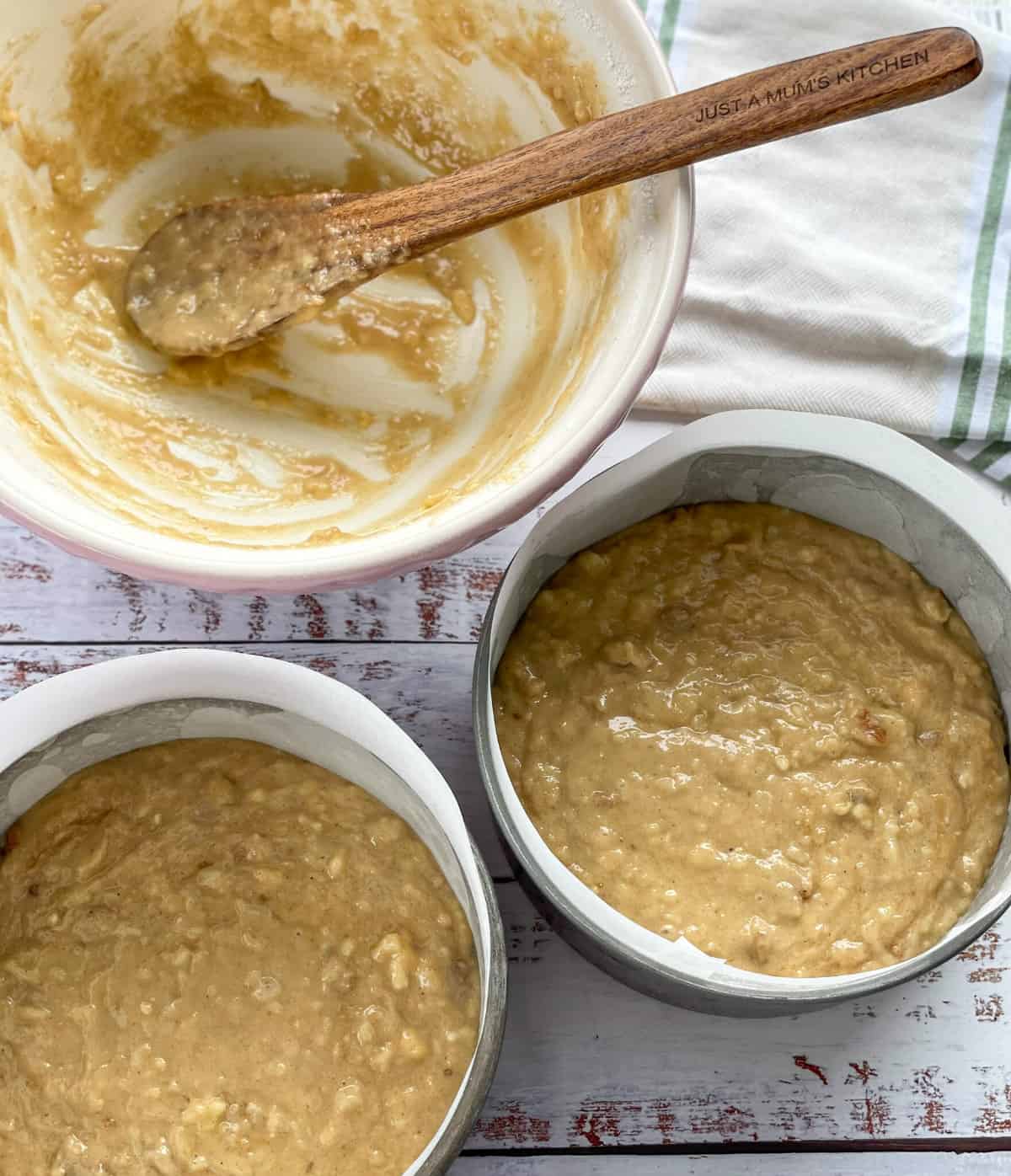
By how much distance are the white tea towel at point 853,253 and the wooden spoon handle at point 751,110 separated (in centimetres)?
38

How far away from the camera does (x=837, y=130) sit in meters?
1.58

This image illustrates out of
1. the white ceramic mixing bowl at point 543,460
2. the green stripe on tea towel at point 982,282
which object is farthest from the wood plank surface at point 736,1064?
the green stripe on tea towel at point 982,282

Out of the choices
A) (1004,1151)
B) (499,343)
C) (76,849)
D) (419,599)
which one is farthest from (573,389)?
(1004,1151)

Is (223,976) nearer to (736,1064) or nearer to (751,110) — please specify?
(736,1064)

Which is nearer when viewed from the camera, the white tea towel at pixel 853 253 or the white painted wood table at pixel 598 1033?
the white painted wood table at pixel 598 1033

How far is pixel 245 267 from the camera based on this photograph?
1395mm


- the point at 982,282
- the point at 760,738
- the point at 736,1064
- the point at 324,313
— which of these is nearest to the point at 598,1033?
the point at 736,1064

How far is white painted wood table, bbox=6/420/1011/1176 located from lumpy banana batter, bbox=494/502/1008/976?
0.52ft

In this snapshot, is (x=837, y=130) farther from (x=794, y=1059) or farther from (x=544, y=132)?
(x=794, y=1059)

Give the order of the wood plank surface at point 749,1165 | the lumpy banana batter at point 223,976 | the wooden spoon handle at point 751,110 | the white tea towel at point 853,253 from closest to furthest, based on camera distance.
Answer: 1. the wooden spoon handle at point 751,110
2. the lumpy banana batter at point 223,976
3. the wood plank surface at point 749,1165
4. the white tea towel at point 853,253

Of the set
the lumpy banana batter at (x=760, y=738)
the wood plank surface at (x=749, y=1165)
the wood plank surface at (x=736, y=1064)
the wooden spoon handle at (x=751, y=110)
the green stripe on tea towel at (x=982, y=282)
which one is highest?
the green stripe on tea towel at (x=982, y=282)

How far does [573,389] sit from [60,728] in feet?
2.03

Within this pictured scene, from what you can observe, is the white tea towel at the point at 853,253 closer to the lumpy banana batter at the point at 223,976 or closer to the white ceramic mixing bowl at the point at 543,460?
the white ceramic mixing bowl at the point at 543,460

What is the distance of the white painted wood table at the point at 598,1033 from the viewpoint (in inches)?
56.7
